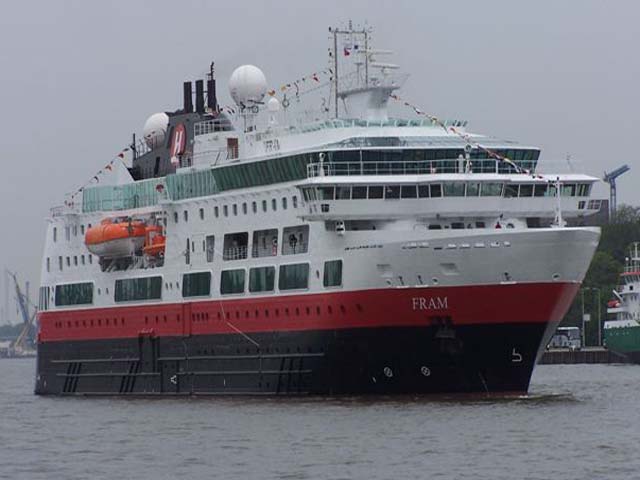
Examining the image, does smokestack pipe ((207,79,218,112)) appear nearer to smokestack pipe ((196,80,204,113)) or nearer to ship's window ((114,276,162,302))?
smokestack pipe ((196,80,204,113))

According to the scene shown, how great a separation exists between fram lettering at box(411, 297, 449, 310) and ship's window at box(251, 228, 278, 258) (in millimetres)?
7278

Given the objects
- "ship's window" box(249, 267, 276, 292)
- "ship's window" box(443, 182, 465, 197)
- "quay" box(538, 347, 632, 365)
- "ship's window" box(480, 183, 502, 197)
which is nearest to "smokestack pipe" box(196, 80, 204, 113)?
"ship's window" box(249, 267, 276, 292)

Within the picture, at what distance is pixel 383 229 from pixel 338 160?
293 cm

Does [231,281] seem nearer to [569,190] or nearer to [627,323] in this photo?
[569,190]

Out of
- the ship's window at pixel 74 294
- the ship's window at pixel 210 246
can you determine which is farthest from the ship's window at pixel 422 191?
the ship's window at pixel 74 294

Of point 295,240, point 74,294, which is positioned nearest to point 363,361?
point 295,240

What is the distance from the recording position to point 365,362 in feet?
212

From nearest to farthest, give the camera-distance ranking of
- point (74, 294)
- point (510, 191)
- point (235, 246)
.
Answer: point (510, 191) < point (235, 246) < point (74, 294)

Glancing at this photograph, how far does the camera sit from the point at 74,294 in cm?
8138

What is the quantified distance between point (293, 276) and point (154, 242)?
1025 cm

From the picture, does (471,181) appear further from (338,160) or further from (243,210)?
(243,210)

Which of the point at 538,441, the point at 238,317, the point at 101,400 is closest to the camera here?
the point at 538,441

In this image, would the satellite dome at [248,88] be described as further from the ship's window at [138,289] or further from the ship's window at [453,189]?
the ship's window at [453,189]

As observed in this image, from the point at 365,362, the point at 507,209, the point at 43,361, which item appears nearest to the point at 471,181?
the point at 507,209
